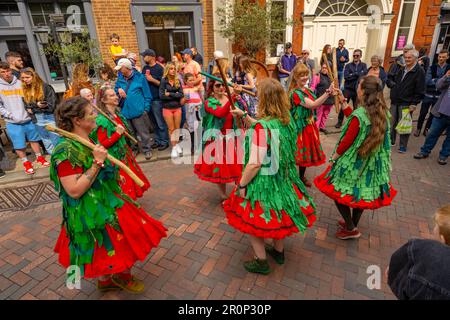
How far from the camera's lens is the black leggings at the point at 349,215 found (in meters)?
3.39

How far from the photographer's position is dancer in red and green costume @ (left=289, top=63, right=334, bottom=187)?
4066mm

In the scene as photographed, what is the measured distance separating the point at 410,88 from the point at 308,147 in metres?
3.18

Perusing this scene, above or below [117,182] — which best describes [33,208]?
below

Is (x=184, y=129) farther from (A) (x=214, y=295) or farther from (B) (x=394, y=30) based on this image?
(B) (x=394, y=30)

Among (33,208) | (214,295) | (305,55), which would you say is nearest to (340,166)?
(214,295)

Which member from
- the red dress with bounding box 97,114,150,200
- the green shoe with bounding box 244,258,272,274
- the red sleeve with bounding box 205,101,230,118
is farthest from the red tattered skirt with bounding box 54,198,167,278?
the red sleeve with bounding box 205,101,230,118

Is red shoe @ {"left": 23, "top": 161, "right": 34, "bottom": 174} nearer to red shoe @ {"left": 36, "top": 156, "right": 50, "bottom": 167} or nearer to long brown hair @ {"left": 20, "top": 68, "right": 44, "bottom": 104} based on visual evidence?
red shoe @ {"left": 36, "top": 156, "right": 50, "bottom": 167}


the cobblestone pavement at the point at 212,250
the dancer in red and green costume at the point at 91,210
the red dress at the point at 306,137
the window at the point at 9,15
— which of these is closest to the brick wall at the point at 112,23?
the window at the point at 9,15

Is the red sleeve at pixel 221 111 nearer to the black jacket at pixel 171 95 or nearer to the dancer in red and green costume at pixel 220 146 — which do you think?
the dancer in red and green costume at pixel 220 146

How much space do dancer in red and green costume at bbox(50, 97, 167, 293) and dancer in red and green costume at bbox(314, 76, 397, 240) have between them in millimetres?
2130

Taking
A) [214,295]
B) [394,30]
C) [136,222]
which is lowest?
[214,295]

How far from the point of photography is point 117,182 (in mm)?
2572

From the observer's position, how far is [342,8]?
12492 mm

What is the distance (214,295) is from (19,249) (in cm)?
264
